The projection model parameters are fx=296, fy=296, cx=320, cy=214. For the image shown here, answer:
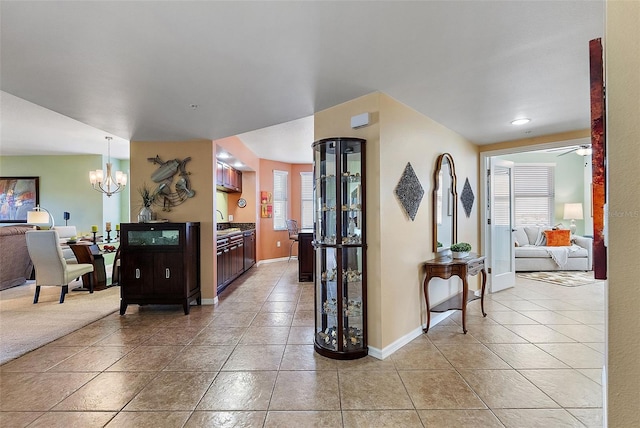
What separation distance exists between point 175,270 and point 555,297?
539cm

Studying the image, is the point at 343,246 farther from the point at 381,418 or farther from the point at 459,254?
the point at 459,254

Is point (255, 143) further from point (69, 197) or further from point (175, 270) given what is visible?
point (69, 197)

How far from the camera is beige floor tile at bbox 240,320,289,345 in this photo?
2896 mm

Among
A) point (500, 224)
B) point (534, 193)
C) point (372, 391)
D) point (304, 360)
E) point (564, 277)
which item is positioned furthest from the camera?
point (534, 193)

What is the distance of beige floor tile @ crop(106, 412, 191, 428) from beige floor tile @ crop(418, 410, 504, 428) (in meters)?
1.48

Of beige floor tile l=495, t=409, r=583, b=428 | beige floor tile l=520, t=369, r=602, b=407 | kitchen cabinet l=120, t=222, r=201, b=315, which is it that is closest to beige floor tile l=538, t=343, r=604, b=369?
beige floor tile l=520, t=369, r=602, b=407

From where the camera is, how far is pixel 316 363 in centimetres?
248

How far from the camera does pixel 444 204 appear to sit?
358 centimetres

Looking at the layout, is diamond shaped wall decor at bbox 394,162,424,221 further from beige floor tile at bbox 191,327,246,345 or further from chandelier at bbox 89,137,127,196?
chandelier at bbox 89,137,127,196

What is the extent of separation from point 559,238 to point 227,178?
719 cm

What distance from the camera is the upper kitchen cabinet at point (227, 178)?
5.35 metres

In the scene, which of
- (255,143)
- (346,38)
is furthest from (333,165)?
(255,143)

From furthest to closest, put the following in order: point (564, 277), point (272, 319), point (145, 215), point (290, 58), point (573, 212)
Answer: point (573, 212)
point (564, 277)
point (145, 215)
point (272, 319)
point (290, 58)

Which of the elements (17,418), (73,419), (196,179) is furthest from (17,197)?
(73,419)
